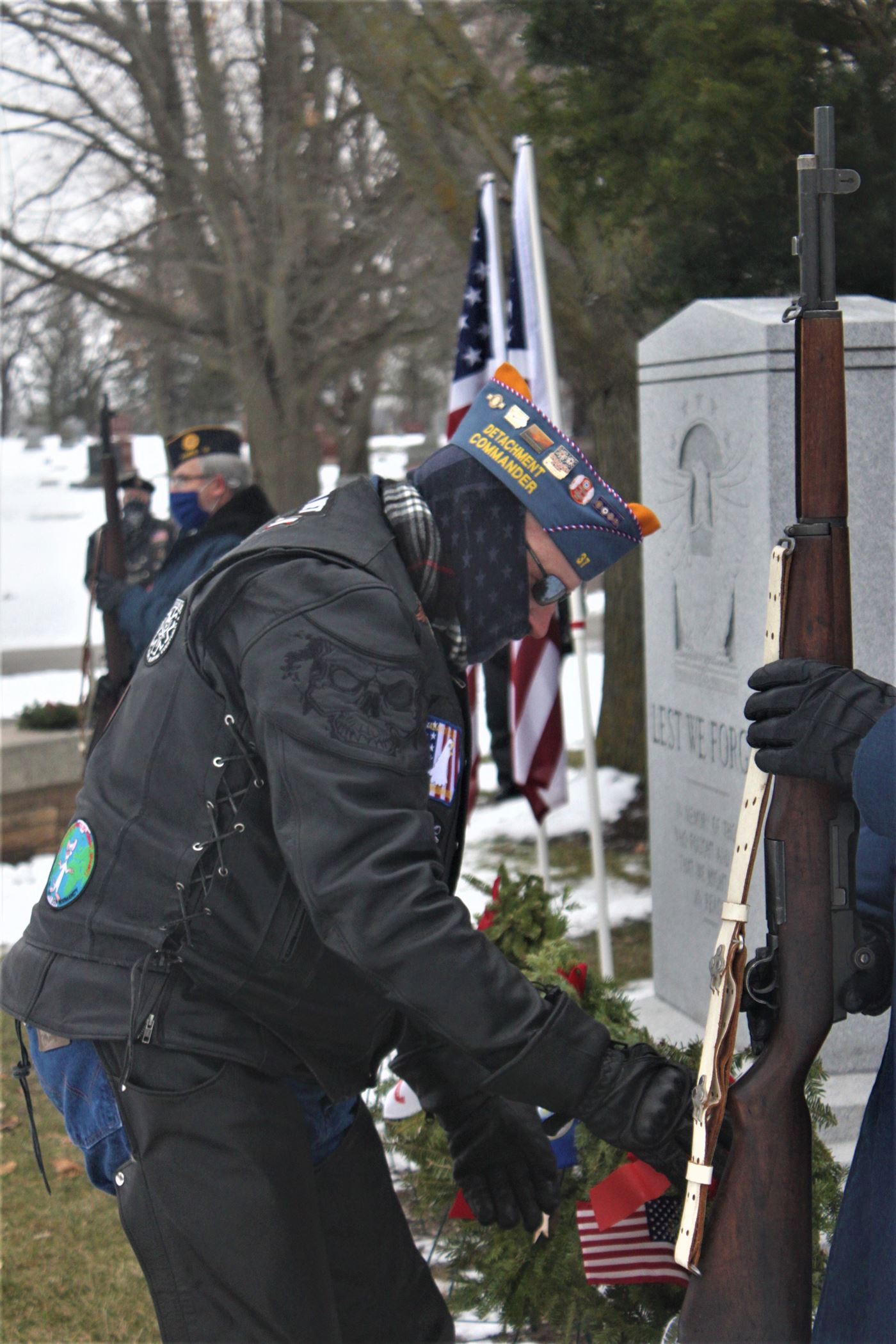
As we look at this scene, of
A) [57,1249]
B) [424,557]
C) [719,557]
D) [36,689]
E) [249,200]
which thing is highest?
[249,200]

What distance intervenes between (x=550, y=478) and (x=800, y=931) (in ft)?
2.47

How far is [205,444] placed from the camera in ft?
18.7

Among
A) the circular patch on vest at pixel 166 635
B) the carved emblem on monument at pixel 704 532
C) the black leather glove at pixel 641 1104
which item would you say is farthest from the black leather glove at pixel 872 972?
the carved emblem on monument at pixel 704 532

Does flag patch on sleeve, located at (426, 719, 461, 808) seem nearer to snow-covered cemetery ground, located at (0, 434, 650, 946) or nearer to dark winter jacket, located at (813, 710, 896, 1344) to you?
dark winter jacket, located at (813, 710, 896, 1344)

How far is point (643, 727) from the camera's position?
26.2 ft

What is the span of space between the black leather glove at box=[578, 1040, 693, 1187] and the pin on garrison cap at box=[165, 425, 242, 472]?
4155 millimetres

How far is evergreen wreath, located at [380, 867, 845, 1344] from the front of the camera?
2.64m

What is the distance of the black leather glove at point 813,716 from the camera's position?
1784mm

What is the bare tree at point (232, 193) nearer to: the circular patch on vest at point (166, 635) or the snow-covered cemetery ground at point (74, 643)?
the snow-covered cemetery ground at point (74, 643)

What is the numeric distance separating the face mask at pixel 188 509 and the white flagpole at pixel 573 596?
1495mm

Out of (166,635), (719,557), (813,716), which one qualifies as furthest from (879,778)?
(719,557)

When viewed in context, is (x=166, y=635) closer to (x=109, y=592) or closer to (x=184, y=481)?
(x=184, y=481)

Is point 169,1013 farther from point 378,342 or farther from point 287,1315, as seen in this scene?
point 378,342

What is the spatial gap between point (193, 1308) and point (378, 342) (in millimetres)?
15069
